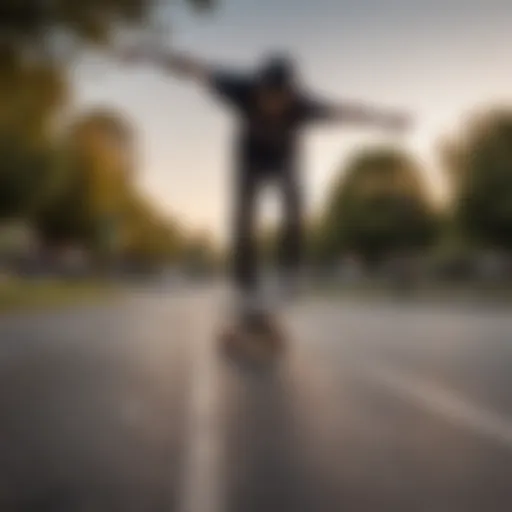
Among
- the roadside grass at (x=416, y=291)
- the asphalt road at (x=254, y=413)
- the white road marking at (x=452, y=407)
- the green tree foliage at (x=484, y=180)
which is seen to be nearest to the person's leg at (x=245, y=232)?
the asphalt road at (x=254, y=413)

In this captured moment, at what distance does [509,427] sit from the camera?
3516 mm

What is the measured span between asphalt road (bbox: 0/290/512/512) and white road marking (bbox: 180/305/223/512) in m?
0.01

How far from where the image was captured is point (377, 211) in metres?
3.25

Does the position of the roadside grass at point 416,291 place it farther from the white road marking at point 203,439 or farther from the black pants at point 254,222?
the white road marking at point 203,439

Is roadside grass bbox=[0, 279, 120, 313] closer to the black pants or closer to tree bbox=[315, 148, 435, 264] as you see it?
the black pants

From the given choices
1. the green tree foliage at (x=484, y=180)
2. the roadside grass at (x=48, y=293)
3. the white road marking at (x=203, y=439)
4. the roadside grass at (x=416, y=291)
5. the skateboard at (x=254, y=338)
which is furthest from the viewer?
the skateboard at (x=254, y=338)

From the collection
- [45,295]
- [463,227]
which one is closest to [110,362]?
[45,295]

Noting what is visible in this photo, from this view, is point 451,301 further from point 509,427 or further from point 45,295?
point 45,295

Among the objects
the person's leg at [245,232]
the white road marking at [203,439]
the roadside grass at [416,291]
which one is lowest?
the white road marking at [203,439]

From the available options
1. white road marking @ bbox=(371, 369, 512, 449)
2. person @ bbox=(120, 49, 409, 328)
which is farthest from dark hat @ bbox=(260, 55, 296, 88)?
white road marking @ bbox=(371, 369, 512, 449)

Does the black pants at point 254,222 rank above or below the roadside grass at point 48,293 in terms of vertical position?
above

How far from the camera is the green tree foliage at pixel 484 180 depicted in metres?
3.07

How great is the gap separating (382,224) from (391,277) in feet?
0.67

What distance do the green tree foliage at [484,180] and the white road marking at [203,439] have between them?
1.05 meters
